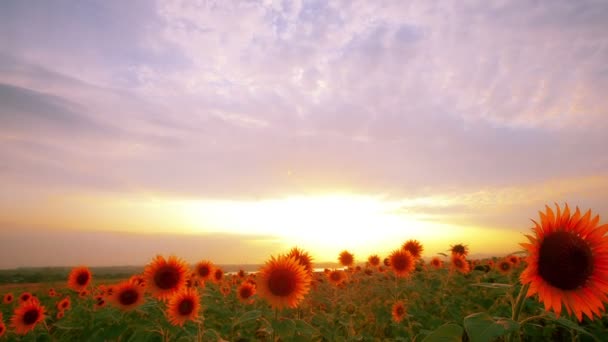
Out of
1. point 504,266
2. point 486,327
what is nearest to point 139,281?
point 486,327

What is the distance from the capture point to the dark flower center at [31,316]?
685 centimetres

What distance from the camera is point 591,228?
297cm

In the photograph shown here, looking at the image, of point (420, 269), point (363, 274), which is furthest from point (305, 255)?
point (363, 274)

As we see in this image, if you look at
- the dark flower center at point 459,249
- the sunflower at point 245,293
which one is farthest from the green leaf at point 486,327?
the dark flower center at point 459,249

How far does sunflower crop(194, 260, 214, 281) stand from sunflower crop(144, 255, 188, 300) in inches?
173

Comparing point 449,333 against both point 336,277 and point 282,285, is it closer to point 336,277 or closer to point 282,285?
point 282,285

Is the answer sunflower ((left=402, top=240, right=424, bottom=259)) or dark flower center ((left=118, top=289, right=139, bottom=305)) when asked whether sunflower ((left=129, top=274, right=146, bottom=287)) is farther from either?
sunflower ((left=402, top=240, right=424, bottom=259))

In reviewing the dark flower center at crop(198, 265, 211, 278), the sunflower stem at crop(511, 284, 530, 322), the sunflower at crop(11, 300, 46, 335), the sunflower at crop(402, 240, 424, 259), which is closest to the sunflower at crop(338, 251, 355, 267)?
the sunflower at crop(402, 240, 424, 259)

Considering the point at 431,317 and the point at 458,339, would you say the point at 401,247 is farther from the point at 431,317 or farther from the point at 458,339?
the point at 458,339

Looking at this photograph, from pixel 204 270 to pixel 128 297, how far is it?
5.02 metres

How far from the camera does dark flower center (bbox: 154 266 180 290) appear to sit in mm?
5691

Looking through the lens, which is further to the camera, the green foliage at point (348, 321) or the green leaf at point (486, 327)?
the green foliage at point (348, 321)

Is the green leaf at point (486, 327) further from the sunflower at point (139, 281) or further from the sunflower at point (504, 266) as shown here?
the sunflower at point (504, 266)

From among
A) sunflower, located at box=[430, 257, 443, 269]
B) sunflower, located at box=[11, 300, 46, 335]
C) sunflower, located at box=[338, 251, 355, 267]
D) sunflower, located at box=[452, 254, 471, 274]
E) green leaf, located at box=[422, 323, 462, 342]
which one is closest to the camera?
green leaf, located at box=[422, 323, 462, 342]
